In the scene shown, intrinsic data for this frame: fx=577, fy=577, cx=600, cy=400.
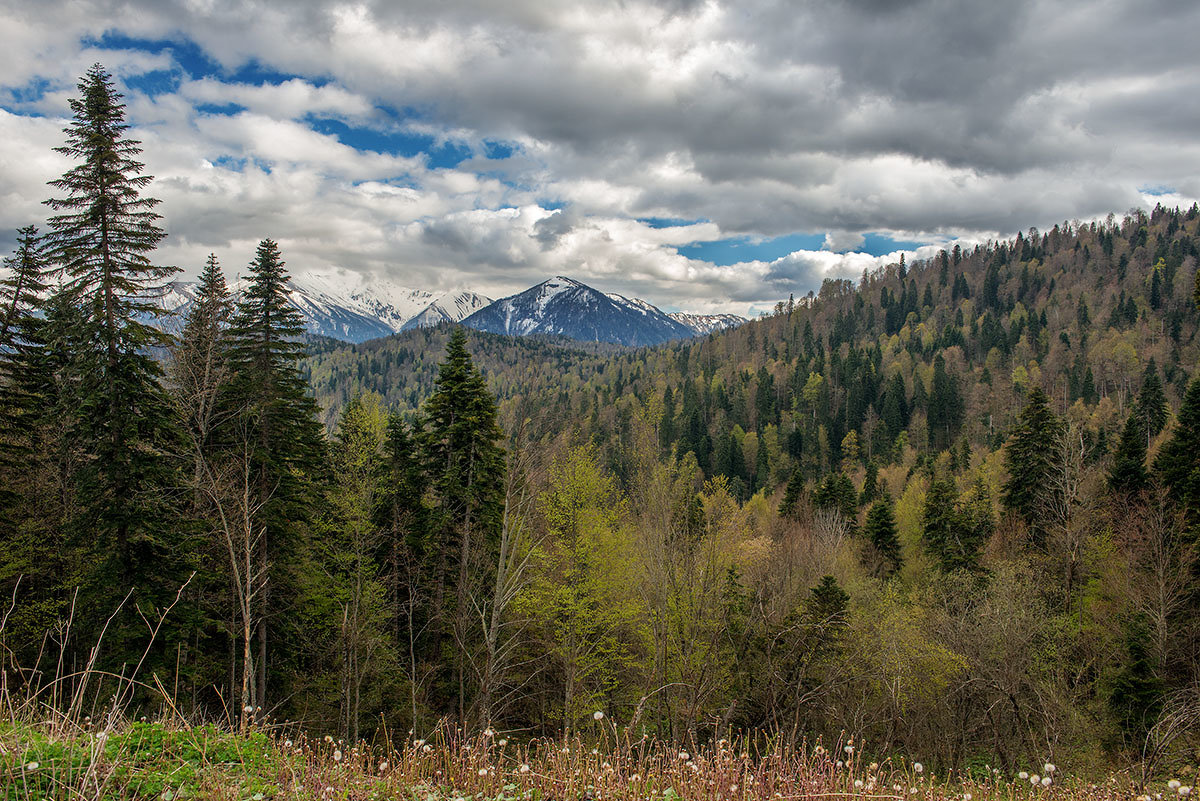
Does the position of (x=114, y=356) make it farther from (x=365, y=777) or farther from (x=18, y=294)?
(x=365, y=777)

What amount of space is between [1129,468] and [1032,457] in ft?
19.0

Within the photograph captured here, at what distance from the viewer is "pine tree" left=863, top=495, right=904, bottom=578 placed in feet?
116

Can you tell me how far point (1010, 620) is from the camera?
16.8m

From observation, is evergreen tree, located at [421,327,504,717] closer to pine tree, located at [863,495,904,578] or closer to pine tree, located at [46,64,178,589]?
pine tree, located at [46,64,178,589]

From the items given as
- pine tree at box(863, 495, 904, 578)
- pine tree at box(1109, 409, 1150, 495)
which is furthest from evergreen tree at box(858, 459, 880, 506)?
pine tree at box(1109, 409, 1150, 495)

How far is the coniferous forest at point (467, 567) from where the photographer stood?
1411 cm

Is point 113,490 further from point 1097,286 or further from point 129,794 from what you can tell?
point 1097,286

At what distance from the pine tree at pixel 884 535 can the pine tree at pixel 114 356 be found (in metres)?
35.7

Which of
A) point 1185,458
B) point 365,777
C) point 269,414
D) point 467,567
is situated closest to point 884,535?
point 1185,458

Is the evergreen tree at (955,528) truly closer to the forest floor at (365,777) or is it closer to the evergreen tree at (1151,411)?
the forest floor at (365,777)

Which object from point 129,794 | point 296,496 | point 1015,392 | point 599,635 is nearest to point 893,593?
point 599,635

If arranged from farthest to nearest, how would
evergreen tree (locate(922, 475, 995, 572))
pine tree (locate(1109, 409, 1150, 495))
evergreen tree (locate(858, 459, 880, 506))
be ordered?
evergreen tree (locate(858, 459, 880, 506)), pine tree (locate(1109, 409, 1150, 495)), evergreen tree (locate(922, 475, 995, 572))

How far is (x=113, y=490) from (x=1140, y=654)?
108 ft

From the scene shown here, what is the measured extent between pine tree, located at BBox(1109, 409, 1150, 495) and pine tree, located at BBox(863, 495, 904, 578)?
36.0ft
